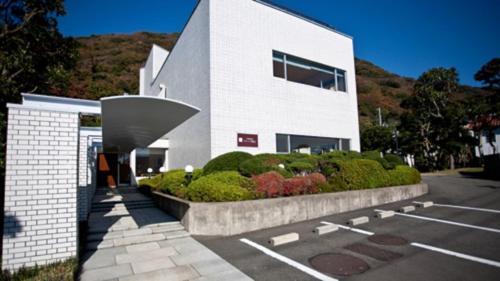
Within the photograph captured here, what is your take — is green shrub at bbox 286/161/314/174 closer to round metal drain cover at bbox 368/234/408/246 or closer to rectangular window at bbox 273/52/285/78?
round metal drain cover at bbox 368/234/408/246

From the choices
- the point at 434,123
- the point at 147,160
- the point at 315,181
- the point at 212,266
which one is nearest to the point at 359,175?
the point at 315,181

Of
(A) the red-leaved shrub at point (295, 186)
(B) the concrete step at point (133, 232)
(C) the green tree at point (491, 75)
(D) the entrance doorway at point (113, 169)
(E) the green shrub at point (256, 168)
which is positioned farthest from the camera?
(C) the green tree at point (491, 75)

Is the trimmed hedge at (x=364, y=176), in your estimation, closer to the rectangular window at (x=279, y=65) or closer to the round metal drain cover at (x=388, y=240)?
the round metal drain cover at (x=388, y=240)

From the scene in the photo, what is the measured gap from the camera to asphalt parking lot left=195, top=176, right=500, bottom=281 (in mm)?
3752

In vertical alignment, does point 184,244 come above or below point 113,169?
below

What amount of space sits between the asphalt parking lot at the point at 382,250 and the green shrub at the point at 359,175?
1782 mm

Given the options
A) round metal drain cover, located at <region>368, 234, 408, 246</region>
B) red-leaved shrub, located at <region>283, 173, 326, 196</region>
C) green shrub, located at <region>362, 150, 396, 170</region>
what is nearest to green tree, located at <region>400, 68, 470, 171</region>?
green shrub, located at <region>362, 150, 396, 170</region>

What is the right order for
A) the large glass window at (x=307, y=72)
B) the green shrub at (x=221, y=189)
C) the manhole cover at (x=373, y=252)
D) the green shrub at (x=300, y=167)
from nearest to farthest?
the manhole cover at (x=373, y=252)
the green shrub at (x=221, y=189)
the green shrub at (x=300, y=167)
the large glass window at (x=307, y=72)

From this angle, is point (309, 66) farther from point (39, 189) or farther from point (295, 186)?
point (39, 189)

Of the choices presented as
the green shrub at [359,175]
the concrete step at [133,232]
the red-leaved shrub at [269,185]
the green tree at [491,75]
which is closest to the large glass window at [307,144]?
the green shrub at [359,175]

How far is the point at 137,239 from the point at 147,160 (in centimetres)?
1126

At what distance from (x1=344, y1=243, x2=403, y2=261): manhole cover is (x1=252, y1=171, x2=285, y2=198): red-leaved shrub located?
2.61 metres

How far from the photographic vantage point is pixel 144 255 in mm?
4750

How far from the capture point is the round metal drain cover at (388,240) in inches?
197
